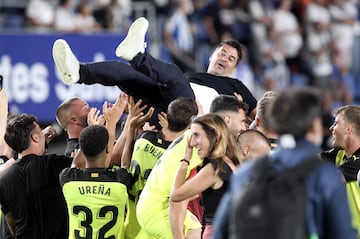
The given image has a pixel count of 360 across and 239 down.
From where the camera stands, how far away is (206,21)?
54.5ft

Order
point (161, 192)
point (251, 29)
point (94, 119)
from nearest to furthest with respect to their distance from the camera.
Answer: point (161, 192) → point (94, 119) → point (251, 29)

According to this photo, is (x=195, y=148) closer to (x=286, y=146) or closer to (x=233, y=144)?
(x=233, y=144)

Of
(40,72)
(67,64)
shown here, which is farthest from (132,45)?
(40,72)

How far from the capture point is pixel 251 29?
56.4 ft

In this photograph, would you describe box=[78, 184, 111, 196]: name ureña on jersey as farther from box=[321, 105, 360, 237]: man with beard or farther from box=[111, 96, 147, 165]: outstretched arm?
box=[321, 105, 360, 237]: man with beard

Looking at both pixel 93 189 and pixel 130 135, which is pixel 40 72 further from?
pixel 93 189

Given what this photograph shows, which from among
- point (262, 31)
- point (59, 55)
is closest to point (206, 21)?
point (262, 31)

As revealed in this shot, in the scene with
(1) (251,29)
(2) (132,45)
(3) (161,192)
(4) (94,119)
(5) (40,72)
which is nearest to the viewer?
(3) (161,192)

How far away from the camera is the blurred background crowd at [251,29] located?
14477 millimetres

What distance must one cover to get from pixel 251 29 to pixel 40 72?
16.0 ft

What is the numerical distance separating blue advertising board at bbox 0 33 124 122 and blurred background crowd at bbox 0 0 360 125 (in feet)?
1.80

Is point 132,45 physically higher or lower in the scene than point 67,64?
higher

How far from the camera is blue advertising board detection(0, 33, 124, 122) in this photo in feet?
43.9

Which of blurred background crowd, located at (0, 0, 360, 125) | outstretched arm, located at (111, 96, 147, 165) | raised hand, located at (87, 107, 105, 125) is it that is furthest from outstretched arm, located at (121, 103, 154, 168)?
blurred background crowd, located at (0, 0, 360, 125)
